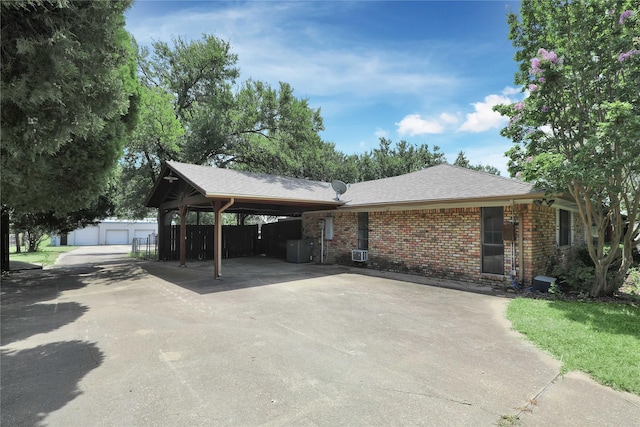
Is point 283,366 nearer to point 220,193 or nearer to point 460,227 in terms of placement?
point 220,193

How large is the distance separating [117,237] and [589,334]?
44761mm

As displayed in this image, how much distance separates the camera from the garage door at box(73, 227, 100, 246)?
120ft

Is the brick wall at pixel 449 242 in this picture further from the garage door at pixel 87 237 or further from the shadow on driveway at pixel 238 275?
the garage door at pixel 87 237

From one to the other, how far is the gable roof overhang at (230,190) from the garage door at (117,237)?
2859 cm

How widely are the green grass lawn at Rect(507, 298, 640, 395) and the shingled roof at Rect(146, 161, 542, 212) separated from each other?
2.70 meters

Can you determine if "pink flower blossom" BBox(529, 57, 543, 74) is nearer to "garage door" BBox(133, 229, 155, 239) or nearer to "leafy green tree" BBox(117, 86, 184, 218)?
"leafy green tree" BBox(117, 86, 184, 218)

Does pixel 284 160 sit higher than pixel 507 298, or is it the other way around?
pixel 284 160

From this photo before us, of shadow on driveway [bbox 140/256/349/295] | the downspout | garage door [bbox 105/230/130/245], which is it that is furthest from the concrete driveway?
garage door [bbox 105/230/130/245]

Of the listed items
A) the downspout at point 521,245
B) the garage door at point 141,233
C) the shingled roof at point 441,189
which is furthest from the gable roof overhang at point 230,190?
the garage door at point 141,233

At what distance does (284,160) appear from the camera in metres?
→ 18.8

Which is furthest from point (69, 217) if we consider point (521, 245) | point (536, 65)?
point (536, 65)

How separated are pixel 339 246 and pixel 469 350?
8.99m

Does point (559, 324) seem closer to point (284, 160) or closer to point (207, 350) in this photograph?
point (207, 350)

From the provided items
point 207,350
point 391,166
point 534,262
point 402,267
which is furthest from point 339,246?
point 391,166
